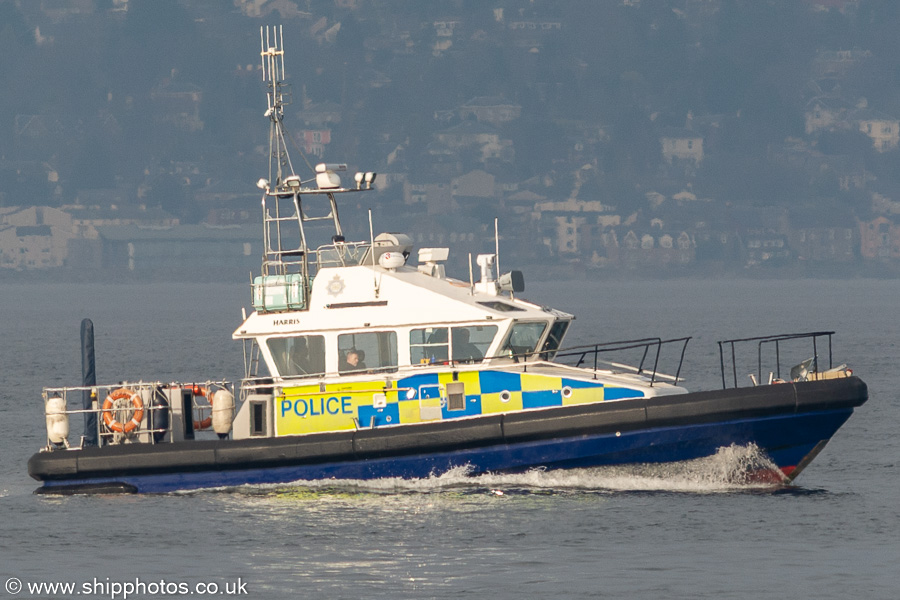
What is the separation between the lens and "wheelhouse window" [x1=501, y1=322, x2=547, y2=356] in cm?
1983

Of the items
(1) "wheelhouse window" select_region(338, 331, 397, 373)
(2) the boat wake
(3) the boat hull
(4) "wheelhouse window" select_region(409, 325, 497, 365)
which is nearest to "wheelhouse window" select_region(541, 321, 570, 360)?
(4) "wheelhouse window" select_region(409, 325, 497, 365)

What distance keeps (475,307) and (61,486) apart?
19.3 feet

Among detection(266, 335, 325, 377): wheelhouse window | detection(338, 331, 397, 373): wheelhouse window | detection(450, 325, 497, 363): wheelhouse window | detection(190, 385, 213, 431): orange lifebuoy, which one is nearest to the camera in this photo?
detection(450, 325, 497, 363): wheelhouse window

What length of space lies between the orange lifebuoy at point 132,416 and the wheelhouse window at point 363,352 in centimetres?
279

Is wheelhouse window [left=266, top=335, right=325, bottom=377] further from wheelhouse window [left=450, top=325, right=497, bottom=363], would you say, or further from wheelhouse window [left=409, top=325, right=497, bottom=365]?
wheelhouse window [left=450, top=325, right=497, bottom=363]

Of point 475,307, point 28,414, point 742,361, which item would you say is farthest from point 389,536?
point 742,361

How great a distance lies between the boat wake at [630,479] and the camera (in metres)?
19.4

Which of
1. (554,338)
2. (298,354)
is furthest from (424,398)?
(554,338)

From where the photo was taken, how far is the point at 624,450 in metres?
19.2

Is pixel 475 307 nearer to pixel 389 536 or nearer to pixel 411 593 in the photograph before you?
pixel 389 536

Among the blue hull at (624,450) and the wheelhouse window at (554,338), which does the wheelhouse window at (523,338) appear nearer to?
the wheelhouse window at (554,338)

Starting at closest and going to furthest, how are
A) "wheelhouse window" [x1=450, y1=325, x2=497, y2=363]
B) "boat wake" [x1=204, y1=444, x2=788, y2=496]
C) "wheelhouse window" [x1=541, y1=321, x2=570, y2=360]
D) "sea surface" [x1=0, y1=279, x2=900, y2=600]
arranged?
1. "sea surface" [x1=0, y1=279, x2=900, y2=600]
2. "boat wake" [x1=204, y1=444, x2=788, y2=496]
3. "wheelhouse window" [x1=450, y1=325, x2=497, y2=363]
4. "wheelhouse window" [x1=541, y1=321, x2=570, y2=360]

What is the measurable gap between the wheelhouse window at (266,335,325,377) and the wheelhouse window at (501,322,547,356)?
2.31 meters

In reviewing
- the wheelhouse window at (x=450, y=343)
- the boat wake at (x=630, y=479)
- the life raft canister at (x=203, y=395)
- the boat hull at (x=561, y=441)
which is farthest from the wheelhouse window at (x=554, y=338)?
the life raft canister at (x=203, y=395)
